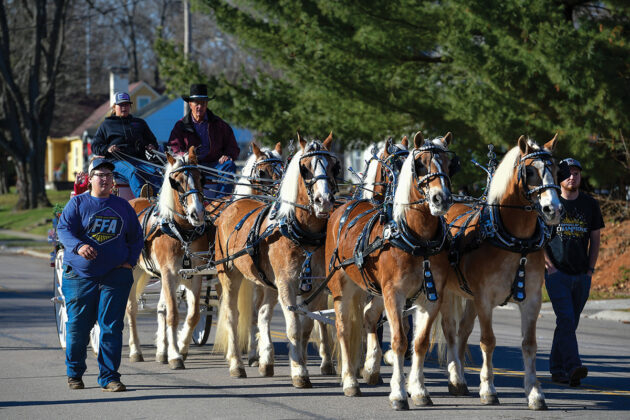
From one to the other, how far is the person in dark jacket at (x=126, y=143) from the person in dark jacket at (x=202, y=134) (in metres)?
0.49

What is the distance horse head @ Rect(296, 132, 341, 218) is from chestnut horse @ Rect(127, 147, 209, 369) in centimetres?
156

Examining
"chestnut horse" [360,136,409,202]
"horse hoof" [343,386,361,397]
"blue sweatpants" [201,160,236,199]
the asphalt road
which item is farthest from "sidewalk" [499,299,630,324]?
"horse hoof" [343,386,361,397]

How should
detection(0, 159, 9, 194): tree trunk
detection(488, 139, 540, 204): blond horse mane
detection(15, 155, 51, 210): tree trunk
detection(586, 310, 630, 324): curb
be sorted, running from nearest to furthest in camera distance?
detection(488, 139, 540, 204): blond horse mane, detection(586, 310, 630, 324): curb, detection(15, 155, 51, 210): tree trunk, detection(0, 159, 9, 194): tree trunk

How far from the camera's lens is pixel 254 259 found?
10.2 m

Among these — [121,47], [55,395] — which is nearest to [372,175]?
[55,395]

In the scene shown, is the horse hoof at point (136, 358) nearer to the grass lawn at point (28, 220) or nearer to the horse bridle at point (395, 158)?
the horse bridle at point (395, 158)

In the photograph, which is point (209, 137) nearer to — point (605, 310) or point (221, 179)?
point (221, 179)

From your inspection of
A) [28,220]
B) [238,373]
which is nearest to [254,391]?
[238,373]

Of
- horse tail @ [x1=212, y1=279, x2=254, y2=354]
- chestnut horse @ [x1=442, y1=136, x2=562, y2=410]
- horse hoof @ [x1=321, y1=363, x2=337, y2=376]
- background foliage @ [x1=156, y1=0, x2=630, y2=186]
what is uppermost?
background foliage @ [x1=156, y1=0, x2=630, y2=186]

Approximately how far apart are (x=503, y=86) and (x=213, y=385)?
1170 cm

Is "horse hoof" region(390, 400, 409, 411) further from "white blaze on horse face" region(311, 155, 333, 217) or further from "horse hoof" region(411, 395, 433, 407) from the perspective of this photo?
"white blaze on horse face" region(311, 155, 333, 217)

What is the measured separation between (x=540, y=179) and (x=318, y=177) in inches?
84.5

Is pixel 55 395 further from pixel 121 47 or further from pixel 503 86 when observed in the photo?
pixel 121 47

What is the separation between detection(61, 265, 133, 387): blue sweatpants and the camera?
9.24 meters
